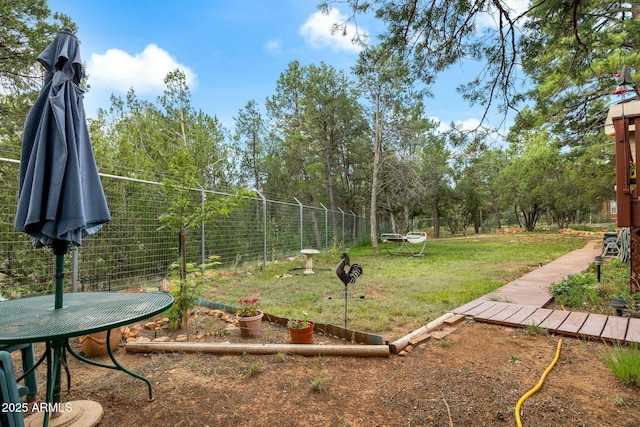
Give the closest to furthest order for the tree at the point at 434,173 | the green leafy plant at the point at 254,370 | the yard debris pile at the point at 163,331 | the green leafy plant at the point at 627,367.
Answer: the green leafy plant at the point at 627,367 → the green leafy plant at the point at 254,370 → the yard debris pile at the point at 163,331 → the tree at the point at 434,173

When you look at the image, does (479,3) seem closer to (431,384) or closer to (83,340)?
(431,384)

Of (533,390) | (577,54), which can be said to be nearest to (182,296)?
(533,390)

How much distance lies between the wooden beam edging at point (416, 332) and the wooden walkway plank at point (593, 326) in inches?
42.2

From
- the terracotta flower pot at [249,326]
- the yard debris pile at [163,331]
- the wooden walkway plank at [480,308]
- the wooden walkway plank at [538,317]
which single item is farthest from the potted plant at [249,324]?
the wooden walkway plank at [538,317]

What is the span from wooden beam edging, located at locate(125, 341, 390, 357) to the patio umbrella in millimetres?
1054

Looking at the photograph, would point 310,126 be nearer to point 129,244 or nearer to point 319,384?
point 129,244

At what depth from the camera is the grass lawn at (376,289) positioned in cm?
345

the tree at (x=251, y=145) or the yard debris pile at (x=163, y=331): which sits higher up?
the tree at (x=251, y=145)

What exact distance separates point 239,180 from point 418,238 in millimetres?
7435

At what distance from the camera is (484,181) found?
71.9 ft

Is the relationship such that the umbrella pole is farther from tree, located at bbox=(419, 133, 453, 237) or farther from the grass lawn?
tree, located at bbox=(419, 133, 453, 237)

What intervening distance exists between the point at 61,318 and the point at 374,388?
1725 mm

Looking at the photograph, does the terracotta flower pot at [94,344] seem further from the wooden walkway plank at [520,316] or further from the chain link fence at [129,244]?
the wooden walkway plank at [520,316]

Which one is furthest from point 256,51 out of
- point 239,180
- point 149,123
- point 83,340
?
point 83,340
